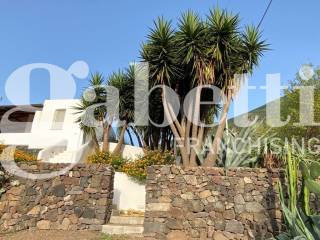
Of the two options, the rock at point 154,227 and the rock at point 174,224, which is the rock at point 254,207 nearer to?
the rock at point 174,224

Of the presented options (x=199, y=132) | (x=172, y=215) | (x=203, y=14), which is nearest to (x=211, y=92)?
(x=199, y=132)

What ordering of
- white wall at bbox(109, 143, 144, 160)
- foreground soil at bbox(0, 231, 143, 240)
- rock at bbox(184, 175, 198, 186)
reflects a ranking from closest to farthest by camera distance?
1. foreground soil at bbox(0, 231, 143, 240)
2. rock at bbox(184, 175, 198, 186)
3. white wall at bbox(109, 143, 144, 160)

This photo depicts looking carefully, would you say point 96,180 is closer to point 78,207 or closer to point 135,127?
point 78,207

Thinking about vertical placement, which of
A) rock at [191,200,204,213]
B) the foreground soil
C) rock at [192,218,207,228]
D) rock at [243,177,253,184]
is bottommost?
the foreground soil

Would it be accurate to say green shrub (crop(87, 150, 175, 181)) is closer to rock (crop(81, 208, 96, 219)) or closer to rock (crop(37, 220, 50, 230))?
rock (crop(81, 208, 96, 219))

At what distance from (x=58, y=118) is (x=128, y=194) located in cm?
901

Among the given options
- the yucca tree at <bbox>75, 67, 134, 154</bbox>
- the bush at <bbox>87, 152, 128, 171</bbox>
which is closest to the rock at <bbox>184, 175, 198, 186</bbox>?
the bush at <bbox>87, 152, 128, 171</bbox>

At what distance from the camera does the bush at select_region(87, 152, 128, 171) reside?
525 inches

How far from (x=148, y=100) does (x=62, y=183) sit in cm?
538

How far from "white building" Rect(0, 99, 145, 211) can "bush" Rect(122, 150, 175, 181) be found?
10.6 inches

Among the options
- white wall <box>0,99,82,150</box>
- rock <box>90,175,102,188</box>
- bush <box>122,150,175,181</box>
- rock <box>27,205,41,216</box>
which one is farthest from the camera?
white wall <box>0,99,82,150</box>

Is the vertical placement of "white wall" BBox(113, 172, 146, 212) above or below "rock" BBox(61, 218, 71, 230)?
above

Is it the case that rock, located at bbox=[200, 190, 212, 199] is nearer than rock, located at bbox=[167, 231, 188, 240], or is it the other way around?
rock, located at bbox=[167, 231, 188, 240]

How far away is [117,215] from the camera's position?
986 cm
